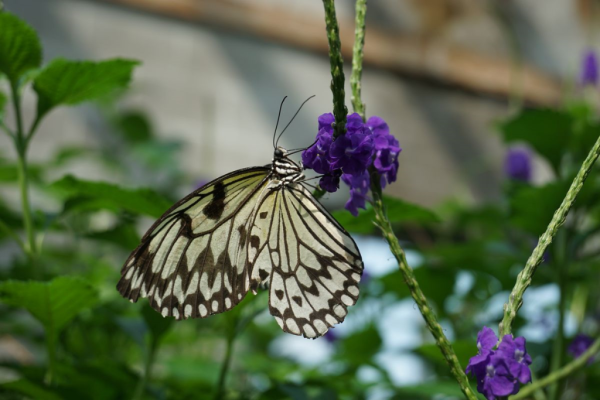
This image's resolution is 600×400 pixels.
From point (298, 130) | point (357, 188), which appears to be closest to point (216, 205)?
point (357, 188)

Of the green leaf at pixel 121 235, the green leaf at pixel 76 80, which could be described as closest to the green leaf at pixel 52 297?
the green leaf at pixel 121 235

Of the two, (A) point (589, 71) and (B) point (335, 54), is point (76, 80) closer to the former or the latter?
(B) point (335, 54)

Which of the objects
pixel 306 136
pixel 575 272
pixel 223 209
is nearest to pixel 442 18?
pixel 306 136

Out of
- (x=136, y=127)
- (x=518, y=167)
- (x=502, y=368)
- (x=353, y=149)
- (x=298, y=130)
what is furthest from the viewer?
(x=298, y=130)

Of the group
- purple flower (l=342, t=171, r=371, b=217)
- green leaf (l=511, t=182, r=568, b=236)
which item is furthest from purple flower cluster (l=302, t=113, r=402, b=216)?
green leaf (l=511, t=182, r=568, b=236)

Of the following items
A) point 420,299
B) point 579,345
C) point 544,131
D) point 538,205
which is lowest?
point 420,299

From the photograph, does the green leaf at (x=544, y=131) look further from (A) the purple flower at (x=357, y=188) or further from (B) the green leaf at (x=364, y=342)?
(A) the purple flower at (x=357, y=188)

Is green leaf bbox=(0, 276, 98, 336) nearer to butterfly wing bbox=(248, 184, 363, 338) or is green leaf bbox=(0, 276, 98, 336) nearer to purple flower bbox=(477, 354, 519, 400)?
butterfly wing bbox=(248, 184, 363, 338)
